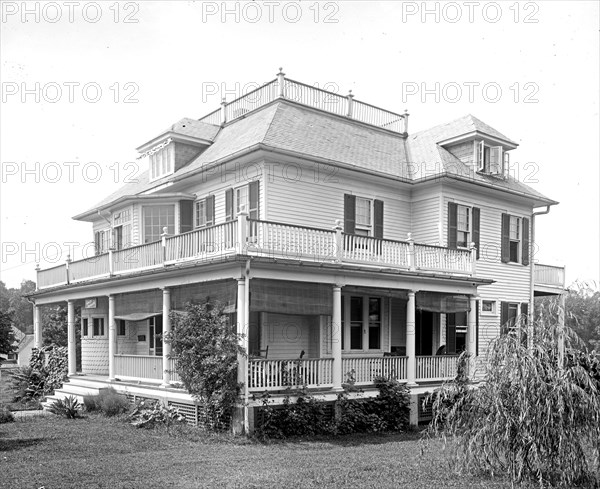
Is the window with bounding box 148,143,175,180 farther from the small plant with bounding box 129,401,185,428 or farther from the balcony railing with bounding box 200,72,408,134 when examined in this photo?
the small plant with bounding box 129,401,185,428

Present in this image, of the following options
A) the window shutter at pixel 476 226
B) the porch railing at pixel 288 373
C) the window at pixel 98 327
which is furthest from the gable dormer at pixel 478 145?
the window at pixel 98 327

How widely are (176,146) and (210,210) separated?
3.74m

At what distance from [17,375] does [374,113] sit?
58.0 ft

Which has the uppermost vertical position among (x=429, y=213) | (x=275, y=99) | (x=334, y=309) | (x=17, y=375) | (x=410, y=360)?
(x=275, y=99)

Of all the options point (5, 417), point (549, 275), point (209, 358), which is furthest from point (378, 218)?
point (5, 417)

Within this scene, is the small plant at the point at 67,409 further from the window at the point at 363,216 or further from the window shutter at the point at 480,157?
the window shutter at the point at 480,157

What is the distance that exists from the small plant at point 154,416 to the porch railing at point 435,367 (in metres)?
7.26

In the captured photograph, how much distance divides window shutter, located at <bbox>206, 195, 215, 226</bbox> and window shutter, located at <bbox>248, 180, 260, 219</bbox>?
89.3 inches

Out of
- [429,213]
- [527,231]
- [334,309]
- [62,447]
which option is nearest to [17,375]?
[62,447]

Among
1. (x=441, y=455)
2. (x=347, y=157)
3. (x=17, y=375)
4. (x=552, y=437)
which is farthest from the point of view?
(x=17, y=375)

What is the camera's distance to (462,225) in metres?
24.1

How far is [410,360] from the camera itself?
759 inches

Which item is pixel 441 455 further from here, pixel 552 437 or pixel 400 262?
pixel 400 262

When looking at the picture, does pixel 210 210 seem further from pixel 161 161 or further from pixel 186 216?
pixel 161 161
